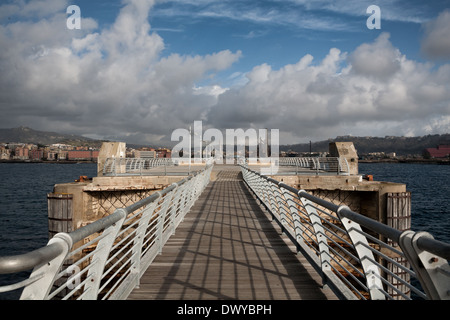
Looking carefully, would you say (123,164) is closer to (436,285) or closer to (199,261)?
(199,261)

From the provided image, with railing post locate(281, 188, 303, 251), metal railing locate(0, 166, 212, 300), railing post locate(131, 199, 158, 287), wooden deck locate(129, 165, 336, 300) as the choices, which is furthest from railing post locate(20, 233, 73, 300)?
railing post locate(281, 188, 303, 251)

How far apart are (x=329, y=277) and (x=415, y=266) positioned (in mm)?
2153

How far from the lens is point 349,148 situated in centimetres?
2130

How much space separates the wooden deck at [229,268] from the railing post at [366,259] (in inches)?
40.0

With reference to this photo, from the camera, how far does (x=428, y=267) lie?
196cm

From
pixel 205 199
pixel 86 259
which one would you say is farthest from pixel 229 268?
pixel 205 199

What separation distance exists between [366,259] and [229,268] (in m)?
2.37

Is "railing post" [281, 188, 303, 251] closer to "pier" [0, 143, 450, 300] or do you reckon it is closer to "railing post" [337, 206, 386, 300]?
"pier" [0, 143, 450, 300]

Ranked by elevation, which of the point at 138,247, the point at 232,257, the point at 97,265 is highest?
the point at 97,265

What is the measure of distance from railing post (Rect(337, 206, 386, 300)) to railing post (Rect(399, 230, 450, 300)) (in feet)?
2.95

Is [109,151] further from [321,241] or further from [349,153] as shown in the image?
[321,241]

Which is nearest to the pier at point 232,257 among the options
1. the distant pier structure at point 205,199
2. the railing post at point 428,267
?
the railing post at point 428,267
